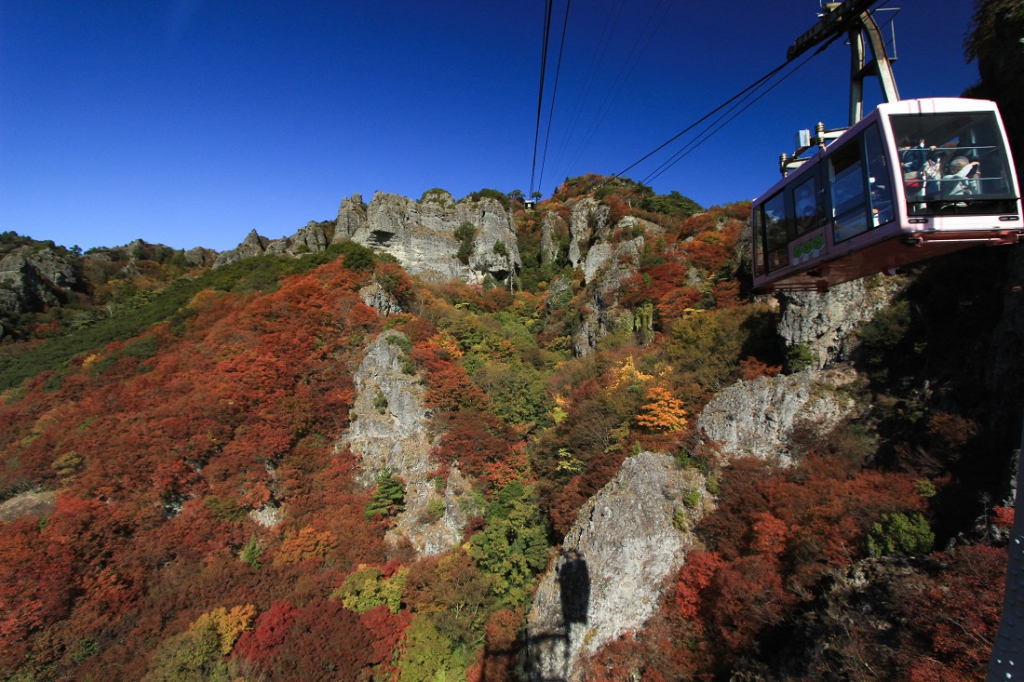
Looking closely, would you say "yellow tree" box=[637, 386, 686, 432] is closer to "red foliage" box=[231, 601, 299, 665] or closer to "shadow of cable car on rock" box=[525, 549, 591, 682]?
"shadow of cable car on rock" box=[525, 549, 591, 682]

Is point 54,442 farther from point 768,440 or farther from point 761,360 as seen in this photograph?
point 761,360

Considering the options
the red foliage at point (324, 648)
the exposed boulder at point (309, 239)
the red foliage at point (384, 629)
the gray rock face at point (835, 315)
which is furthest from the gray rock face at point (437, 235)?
the red foliage at point (324, 648)

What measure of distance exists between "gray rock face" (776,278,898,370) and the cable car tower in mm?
12576

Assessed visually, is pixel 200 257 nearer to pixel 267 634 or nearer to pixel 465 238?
pixel 465 238

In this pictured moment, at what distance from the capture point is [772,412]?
50.5 ft

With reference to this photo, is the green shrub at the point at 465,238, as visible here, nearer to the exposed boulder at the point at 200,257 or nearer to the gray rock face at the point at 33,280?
the exposed boulder at the point at 200,257

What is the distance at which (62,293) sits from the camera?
40156 millimetres

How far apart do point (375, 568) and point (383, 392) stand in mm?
9075

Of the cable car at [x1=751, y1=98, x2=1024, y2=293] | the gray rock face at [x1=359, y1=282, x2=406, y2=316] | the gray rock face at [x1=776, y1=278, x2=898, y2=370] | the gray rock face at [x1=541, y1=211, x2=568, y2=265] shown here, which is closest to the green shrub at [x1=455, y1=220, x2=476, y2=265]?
the gray rock face at [x1=541, y1=211, x2=568, y2=265]

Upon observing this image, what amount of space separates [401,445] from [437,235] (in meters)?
29.4

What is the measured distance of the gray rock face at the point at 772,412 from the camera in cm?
1458

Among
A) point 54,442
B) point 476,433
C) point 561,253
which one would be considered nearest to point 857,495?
point 476,433

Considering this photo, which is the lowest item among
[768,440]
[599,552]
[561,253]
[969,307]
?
[599,552]

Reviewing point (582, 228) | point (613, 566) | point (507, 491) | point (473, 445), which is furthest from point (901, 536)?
point (582, 228)
